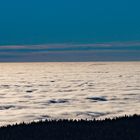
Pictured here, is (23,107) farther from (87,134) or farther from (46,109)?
(87,134)

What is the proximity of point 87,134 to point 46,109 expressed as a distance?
14.2m

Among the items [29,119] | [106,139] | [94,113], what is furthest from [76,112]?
[106,139]

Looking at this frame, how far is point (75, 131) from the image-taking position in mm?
17938

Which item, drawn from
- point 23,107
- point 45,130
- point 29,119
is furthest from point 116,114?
point 45,130

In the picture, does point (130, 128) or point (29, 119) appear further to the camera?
point (29, 119)

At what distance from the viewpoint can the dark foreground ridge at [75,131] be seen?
16797mm

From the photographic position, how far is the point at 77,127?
18797mm

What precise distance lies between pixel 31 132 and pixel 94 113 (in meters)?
11.1

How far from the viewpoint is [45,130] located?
18.1 metres

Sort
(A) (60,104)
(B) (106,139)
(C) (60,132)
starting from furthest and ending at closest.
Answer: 1. (A) (60,104)
2. (C) (60,132)
3. (B) (106,139)

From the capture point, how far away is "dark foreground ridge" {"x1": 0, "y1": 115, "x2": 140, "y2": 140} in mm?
16797

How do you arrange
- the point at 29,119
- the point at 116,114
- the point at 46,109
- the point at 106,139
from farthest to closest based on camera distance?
the point at 46,109, the point at 116,114, the point at 29,119, the point at 106,139

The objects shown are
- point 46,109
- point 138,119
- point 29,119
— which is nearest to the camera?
point 138,119

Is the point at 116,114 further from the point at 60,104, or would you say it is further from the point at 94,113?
the point at 60,104
